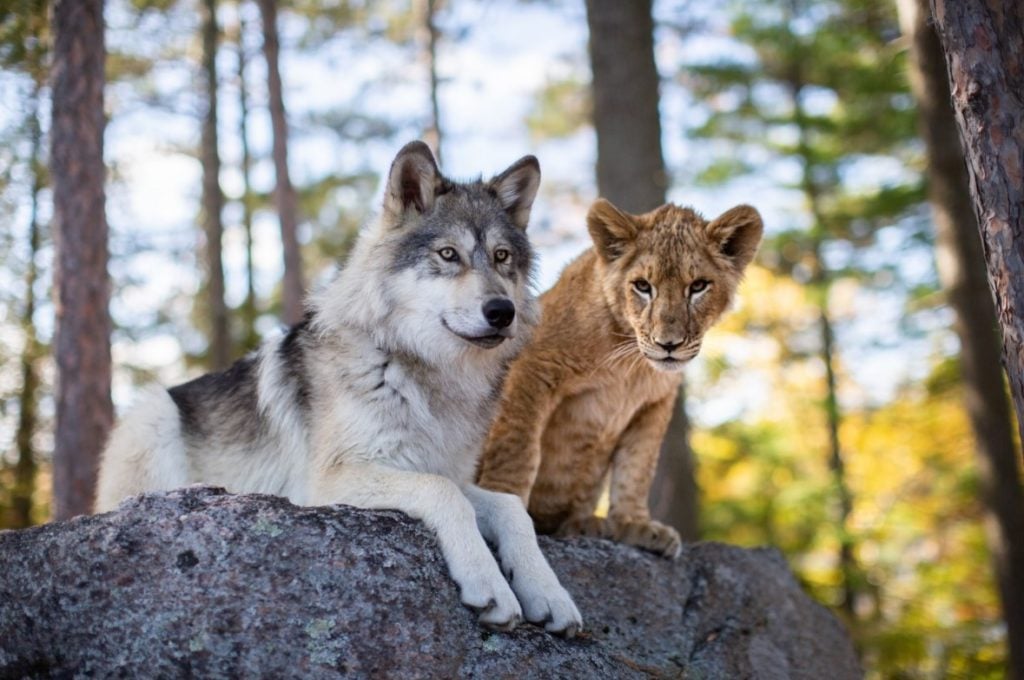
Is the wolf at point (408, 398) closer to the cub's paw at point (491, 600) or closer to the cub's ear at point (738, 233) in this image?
the cub's paw at point (491, 600)

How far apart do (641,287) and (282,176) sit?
9475 millimetres

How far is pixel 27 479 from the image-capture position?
43.8 feet

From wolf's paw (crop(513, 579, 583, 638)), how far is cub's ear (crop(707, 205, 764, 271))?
2.48 meters

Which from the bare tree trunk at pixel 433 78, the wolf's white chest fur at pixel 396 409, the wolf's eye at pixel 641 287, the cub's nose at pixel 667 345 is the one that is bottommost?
the wolf's white chest fur at pixel 396 409

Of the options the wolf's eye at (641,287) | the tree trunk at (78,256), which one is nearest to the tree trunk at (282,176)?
the tree trunk at (78,256)

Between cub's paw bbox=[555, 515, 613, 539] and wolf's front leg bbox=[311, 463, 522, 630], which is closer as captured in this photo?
wolf's front leg bbox=[311, 463, 522, 630]

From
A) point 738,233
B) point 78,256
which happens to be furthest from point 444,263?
point 78,256

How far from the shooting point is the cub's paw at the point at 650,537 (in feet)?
17.1

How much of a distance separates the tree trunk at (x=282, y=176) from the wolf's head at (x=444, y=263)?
27.3 feet

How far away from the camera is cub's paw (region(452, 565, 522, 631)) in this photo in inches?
140

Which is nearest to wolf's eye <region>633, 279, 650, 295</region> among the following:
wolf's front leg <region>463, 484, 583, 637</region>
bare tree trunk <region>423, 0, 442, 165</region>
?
wolf's front leg <region>463, 484, 583, 637</region>

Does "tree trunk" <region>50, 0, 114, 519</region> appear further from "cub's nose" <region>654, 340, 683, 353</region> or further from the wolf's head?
"cub's nose" <region>654, 340, 683, 353</region>

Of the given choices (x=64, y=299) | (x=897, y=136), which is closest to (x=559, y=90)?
(x=897, y=136)

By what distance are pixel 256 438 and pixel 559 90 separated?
1685 cm
